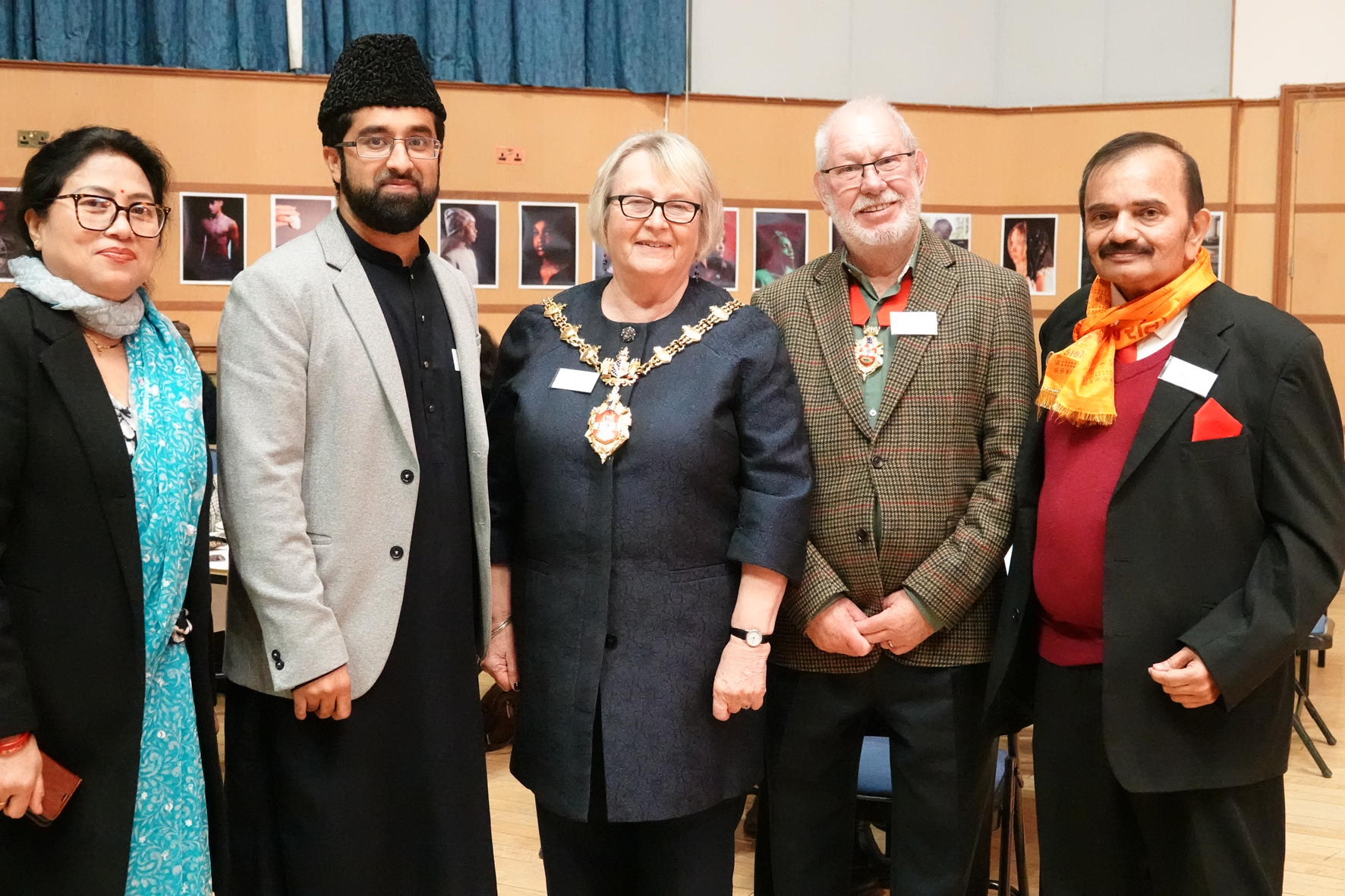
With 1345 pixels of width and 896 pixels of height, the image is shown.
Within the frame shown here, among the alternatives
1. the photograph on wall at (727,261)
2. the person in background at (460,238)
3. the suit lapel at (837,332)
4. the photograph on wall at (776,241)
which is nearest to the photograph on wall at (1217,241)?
the photograph on wall at (776,241)

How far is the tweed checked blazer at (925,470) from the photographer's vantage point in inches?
96.3

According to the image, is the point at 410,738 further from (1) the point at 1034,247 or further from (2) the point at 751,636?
(1) the point at 1034,247

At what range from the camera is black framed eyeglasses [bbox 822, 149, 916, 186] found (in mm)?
2564

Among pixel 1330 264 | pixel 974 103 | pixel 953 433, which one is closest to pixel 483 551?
pixel 953 433

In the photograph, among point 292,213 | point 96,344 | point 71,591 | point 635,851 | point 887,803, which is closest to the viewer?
point 71,591

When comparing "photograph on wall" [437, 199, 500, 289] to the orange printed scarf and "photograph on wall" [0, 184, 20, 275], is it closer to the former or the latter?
"photograph on wall" [0, 184, 20, 275]

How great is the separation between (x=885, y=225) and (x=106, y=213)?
1.58 meters

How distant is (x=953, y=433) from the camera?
2486 millimetres

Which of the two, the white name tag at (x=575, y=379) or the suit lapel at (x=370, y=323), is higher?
the suit lapel at (x=370, y=323)

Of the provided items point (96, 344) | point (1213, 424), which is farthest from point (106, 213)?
point (1213, 424)

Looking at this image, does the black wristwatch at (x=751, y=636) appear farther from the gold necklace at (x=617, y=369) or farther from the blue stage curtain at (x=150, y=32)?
the blue stage curtain at (x=150, y=32)

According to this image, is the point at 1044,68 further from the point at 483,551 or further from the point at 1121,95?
the point at 483,551

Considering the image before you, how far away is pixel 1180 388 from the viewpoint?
2119 millimetres

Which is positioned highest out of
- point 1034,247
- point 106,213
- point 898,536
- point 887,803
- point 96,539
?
point 1034,247
